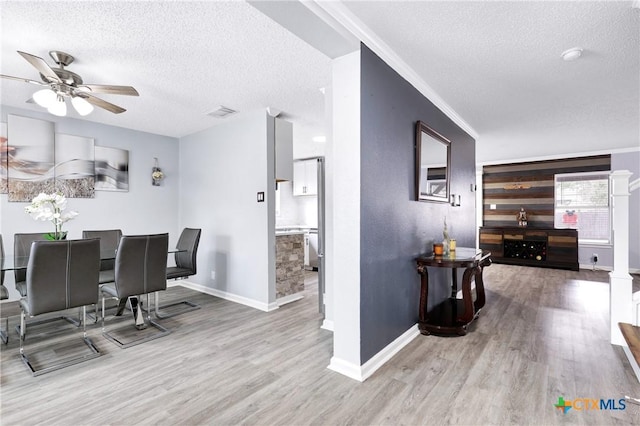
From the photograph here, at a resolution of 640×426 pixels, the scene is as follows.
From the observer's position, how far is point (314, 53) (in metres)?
2.45

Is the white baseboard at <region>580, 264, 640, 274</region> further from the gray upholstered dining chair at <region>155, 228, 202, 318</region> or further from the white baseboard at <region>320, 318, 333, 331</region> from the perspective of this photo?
the gray upholstered dining chair at <region>155, 228, 202, 318</region>

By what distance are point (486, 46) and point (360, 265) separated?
6.10 ft

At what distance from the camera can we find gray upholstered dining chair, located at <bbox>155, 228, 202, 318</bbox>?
3.57m

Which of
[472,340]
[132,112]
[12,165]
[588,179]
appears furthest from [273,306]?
[588,179]

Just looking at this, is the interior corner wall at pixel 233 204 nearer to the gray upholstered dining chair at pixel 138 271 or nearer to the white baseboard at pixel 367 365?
the gray upholstered dining chair at pixel 138 271

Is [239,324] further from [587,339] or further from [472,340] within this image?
[587,339]

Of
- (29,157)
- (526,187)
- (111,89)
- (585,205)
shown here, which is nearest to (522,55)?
(111,89)

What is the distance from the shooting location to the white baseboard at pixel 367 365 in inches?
84.7

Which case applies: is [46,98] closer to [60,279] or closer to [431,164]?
[60,279]

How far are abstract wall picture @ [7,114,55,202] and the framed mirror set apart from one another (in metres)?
4.42

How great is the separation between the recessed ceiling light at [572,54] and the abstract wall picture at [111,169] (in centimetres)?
523

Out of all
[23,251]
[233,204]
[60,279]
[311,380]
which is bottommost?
[311,380]

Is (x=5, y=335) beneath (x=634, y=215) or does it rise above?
beneath

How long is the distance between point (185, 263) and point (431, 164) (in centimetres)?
312
